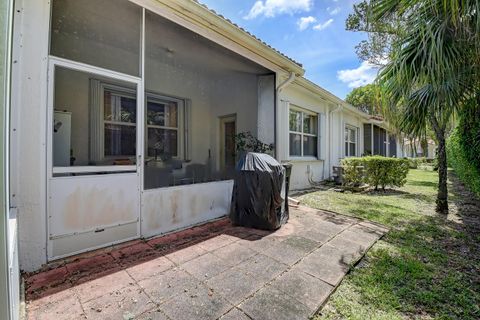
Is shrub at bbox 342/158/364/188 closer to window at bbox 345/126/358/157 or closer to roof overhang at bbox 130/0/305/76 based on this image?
window at bbox 345/126/358/157

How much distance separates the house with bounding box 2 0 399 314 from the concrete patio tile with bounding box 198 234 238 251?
0.73 m

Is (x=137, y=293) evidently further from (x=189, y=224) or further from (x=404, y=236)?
(x=404, y=236)

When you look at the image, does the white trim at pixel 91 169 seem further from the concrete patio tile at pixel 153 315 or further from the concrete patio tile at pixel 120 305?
the concrete patio tile at pixel 153 315

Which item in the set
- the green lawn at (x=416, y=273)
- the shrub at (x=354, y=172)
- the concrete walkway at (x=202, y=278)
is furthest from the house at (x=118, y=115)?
the shrub at (x=354, y=172)

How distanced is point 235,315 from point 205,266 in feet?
2.82

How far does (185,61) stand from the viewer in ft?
18.3

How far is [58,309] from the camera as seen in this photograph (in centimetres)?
197

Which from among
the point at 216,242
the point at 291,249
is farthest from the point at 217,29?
the point at 291,249

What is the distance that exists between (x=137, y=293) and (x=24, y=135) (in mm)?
1994

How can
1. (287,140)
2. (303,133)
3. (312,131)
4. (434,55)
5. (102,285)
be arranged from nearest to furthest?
(102,285) → (434,55) → (287,140) → (303,133) → (312,131)

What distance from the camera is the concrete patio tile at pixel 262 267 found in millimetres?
2531

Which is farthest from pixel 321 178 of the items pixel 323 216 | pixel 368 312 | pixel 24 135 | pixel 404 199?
pixel 24 135

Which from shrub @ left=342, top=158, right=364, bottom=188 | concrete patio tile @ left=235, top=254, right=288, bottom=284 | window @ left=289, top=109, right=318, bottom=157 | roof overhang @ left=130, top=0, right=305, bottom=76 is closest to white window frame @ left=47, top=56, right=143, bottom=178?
roof overhang @ left=130, top=0, right=305, bottom=76

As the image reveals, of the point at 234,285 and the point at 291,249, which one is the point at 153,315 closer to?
the point at 234,285
